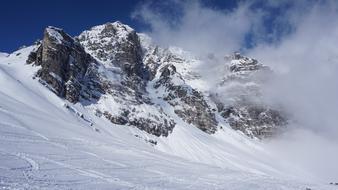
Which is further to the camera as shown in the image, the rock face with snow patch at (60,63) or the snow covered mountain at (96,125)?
the rock face with snow patch at (60,63)

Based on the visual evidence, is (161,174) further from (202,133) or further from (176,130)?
(202,133)

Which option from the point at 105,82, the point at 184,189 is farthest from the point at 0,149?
the point at 105,82

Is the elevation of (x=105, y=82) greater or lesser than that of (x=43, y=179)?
greater

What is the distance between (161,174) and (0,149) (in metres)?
11.9

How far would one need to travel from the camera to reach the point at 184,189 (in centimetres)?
2889

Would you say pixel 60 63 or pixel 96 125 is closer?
pixel 96 125

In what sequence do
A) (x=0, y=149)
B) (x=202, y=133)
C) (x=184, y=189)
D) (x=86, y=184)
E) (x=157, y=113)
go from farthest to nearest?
(x=202, y=133) < (x=157, y=113) < (x=0, y=149) < (x=184, y=189) < (x=86, y=184)

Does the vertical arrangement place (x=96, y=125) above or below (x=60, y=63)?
below

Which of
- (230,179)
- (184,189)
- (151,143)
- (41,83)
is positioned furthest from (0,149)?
(151,143)

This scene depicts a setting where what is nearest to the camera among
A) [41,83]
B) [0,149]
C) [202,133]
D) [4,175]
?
[4,175]

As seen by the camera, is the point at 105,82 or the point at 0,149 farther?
the point at 105,82

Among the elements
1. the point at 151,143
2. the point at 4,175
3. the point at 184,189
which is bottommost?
the point at 4,175

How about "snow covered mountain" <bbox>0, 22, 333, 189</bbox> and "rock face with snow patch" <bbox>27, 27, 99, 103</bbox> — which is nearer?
"snow covered mountain" <bbox>0, 22, 333, 189</bbox>

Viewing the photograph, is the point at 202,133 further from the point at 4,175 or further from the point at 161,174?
the point at 4,175
